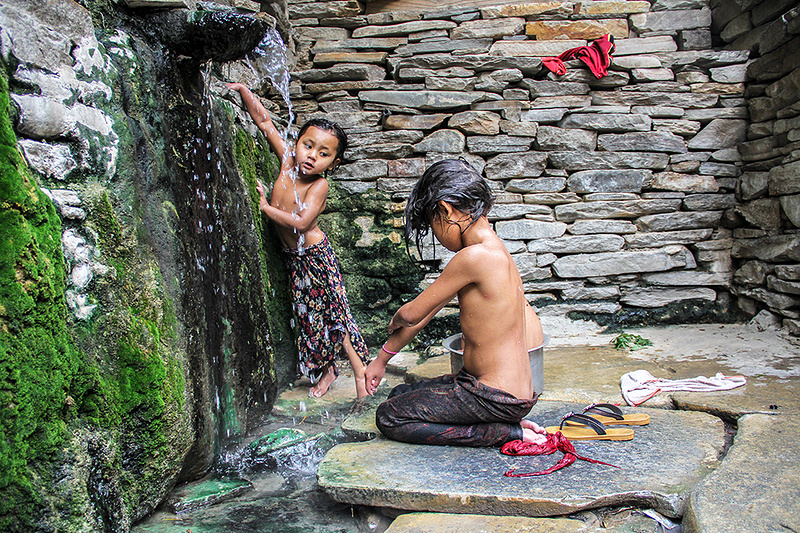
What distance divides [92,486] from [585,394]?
233cm

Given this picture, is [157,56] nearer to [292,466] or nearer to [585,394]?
[292,466]

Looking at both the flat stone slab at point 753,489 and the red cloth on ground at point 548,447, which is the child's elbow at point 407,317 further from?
the flat stone slab at point 753,489

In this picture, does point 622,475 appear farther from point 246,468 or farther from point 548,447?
point 246,468

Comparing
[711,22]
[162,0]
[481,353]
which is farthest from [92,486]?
[711,22]

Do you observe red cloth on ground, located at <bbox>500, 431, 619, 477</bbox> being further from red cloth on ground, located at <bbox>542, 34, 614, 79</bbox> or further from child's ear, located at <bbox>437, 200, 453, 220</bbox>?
red cloth on ground, located at <bbox>542, 34, 614, 79</bbox>

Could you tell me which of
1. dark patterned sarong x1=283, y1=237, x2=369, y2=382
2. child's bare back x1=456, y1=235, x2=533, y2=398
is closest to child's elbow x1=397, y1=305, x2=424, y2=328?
child's bare back x1=456, y1=235, x2=533, y2=398

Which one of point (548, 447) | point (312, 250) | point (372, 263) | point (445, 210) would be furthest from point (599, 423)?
point (372, 263)

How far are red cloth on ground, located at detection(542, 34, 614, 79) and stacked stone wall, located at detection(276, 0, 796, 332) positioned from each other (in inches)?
3.3

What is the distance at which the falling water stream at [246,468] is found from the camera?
6.31ft

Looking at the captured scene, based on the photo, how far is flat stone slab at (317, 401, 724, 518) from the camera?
1.71m

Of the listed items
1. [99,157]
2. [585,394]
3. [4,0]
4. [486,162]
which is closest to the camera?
[4,0]

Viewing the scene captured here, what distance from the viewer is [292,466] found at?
7.97ft

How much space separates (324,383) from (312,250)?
896 mm

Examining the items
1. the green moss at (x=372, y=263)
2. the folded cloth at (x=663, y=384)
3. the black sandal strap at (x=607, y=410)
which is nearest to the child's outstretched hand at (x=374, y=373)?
the black sandal strap at (x=607, y=410)
